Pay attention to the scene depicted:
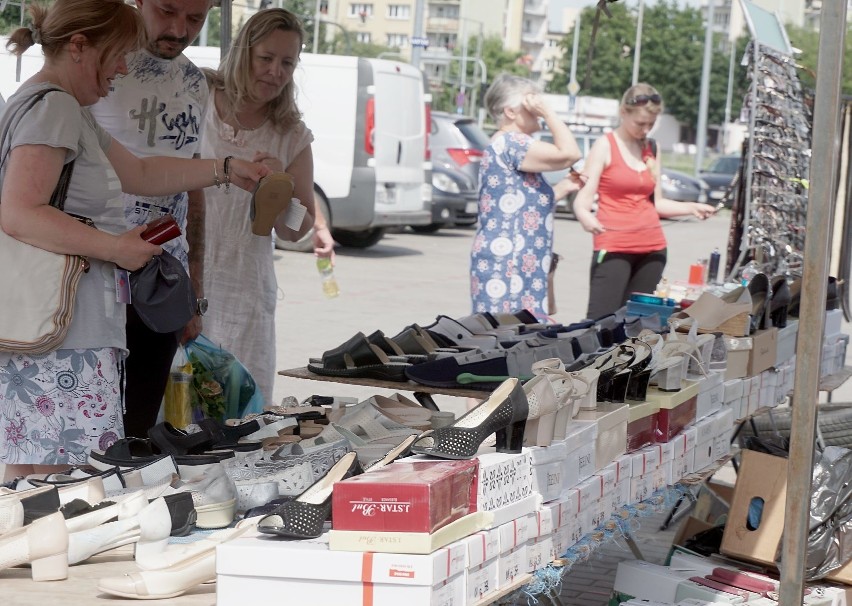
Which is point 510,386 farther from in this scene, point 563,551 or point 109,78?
point 109,78

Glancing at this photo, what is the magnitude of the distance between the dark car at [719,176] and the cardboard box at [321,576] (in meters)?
27.9

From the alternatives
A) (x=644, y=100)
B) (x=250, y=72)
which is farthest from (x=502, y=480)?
(x=644, y=100)

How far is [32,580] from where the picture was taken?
7.86 feet

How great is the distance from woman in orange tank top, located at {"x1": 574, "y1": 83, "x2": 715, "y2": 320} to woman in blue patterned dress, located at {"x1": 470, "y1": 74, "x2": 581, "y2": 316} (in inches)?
18.4

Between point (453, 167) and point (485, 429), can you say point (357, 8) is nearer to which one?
point (453, 167)

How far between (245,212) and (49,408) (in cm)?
157

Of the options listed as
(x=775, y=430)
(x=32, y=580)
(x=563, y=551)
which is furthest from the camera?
(x=775, y=430)

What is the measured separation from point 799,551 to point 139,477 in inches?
57.1

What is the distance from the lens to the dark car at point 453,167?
1892 cm

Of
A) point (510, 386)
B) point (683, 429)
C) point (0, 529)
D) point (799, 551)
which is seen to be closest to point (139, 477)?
point (0, 529)

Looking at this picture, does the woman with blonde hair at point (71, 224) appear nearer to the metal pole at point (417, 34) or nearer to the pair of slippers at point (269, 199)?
the pair of slippers at point (269, 199)

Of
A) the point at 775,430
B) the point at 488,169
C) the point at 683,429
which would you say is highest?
the point at 488,169

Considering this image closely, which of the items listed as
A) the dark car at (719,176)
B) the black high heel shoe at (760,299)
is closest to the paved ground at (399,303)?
the black high heel shoe at (760,299)

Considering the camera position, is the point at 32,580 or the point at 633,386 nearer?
the point at 32,580
